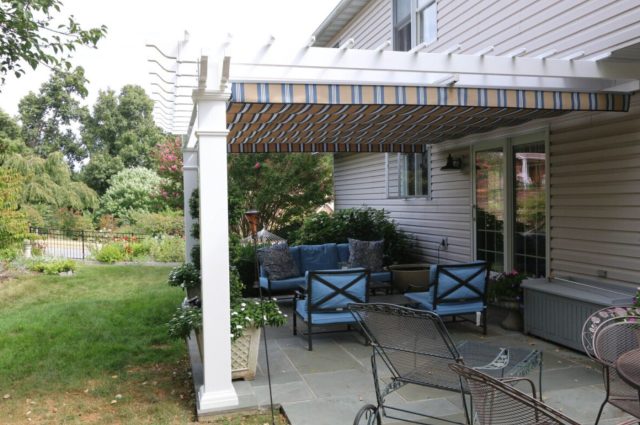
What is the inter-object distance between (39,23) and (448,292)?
4.94 metres

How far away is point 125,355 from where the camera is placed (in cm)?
579

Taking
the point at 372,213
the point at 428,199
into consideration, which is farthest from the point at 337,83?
the point at 372,213

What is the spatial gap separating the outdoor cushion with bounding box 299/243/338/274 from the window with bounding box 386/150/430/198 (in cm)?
211

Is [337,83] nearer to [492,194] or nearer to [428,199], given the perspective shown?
[492,194]

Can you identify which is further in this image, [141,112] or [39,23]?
[141,112]

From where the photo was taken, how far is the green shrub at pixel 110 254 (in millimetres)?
14570

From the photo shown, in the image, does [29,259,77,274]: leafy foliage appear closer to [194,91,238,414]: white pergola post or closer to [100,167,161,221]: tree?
[100,167,161,221]: tree

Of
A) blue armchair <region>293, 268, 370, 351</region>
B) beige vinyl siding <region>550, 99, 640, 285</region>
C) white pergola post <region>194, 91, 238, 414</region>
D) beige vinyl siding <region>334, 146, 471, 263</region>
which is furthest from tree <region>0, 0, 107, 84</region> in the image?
beige vinyl siding <region>334, 146, 471, 263</region>

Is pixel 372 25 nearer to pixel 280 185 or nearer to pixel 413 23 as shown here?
pixel 413 23

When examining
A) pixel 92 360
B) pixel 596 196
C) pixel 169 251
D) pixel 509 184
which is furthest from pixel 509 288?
pixel 169 251

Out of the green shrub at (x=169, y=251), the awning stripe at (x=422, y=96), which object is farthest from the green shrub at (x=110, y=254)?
the awning stripe at (x=422, y=96)

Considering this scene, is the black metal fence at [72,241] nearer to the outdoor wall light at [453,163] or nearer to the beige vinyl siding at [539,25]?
the outdoor wall light at [453,163]

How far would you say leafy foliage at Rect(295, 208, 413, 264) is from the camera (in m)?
9.99

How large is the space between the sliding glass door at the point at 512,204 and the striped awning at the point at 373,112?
430 millimetres
